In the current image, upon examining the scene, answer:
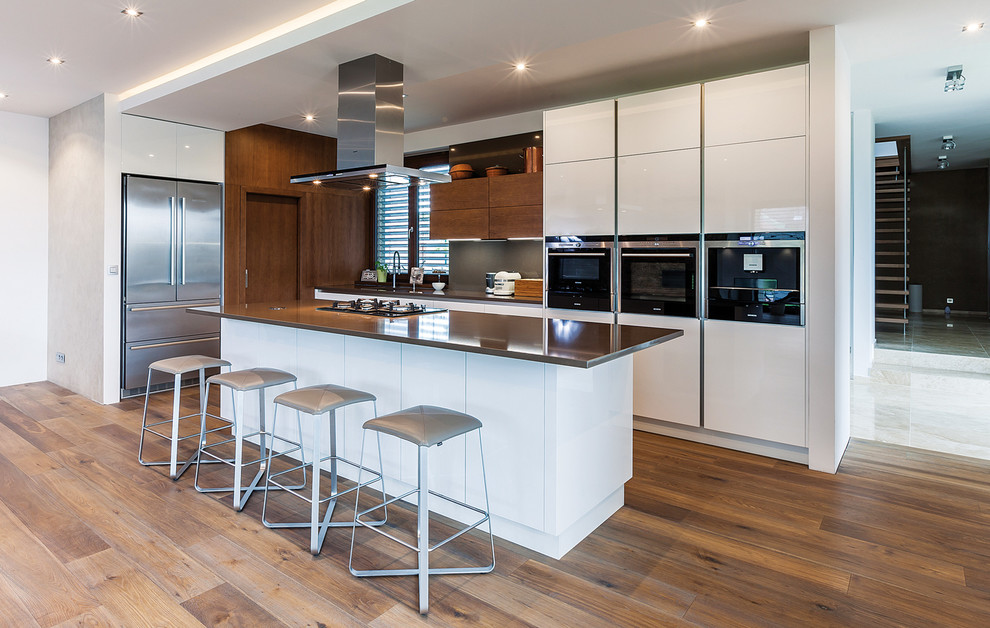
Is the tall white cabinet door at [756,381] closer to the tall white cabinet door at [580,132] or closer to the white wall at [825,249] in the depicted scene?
the white wall at [825,249]

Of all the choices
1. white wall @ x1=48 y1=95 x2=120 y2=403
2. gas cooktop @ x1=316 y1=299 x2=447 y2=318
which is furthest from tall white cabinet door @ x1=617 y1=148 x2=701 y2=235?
white wall @ x1=48 y1=95 x2=120 y2=403

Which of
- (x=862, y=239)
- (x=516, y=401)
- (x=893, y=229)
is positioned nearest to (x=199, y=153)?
(x=516, y=401)

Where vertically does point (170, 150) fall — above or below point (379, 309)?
above

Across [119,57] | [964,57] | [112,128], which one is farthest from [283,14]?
[964,57]

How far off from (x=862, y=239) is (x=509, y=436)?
16.4 feet

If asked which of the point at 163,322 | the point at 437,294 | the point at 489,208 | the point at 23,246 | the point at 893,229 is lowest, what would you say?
the point at 163,322

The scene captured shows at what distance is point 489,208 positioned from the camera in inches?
206

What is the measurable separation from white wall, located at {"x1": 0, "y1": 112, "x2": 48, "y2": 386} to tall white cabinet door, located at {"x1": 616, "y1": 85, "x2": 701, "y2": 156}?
5.62 meters

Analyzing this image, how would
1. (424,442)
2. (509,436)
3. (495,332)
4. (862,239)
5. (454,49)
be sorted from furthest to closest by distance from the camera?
(862,239)
(454,49)
(495,332)
(509,436)
(424,442)

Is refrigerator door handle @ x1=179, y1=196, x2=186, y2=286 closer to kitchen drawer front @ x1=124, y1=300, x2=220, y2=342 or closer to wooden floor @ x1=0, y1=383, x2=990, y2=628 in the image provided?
kitchen drawer front @ x1=124, y1=300, x2=220, y2=342

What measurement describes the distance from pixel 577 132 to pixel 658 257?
1.16 meters

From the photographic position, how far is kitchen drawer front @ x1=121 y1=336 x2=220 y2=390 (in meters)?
5.09

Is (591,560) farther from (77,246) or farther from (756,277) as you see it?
(77,246)

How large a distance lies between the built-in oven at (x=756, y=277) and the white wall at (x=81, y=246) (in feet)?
16.2
